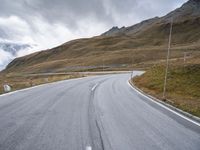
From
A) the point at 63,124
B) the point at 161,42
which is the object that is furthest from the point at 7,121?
the point at 161,42

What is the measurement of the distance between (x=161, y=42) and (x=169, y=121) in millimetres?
180492

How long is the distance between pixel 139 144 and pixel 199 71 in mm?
20728

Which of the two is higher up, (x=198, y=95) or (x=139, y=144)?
(x=139, y=144)

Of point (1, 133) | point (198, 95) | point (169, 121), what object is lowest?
point (198, 95)

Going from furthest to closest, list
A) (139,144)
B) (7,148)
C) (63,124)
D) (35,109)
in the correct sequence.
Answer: (35,109), (63,124), (139,144), (7,148)

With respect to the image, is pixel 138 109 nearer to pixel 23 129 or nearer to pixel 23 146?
pixel 23 129

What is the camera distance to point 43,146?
606cm

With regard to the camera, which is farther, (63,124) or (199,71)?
(199,71)

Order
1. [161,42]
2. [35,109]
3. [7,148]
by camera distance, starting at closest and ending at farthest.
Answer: [7,148] → [35,109] → [161,42]

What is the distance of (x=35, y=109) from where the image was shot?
11008mm

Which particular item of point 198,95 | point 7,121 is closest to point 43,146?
point 7,121

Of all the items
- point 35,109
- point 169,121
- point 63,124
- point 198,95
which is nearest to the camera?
point 63,124

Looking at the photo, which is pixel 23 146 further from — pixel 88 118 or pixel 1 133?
pixel 88 118

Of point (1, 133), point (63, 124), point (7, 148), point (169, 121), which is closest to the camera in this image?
point (7, 148)
